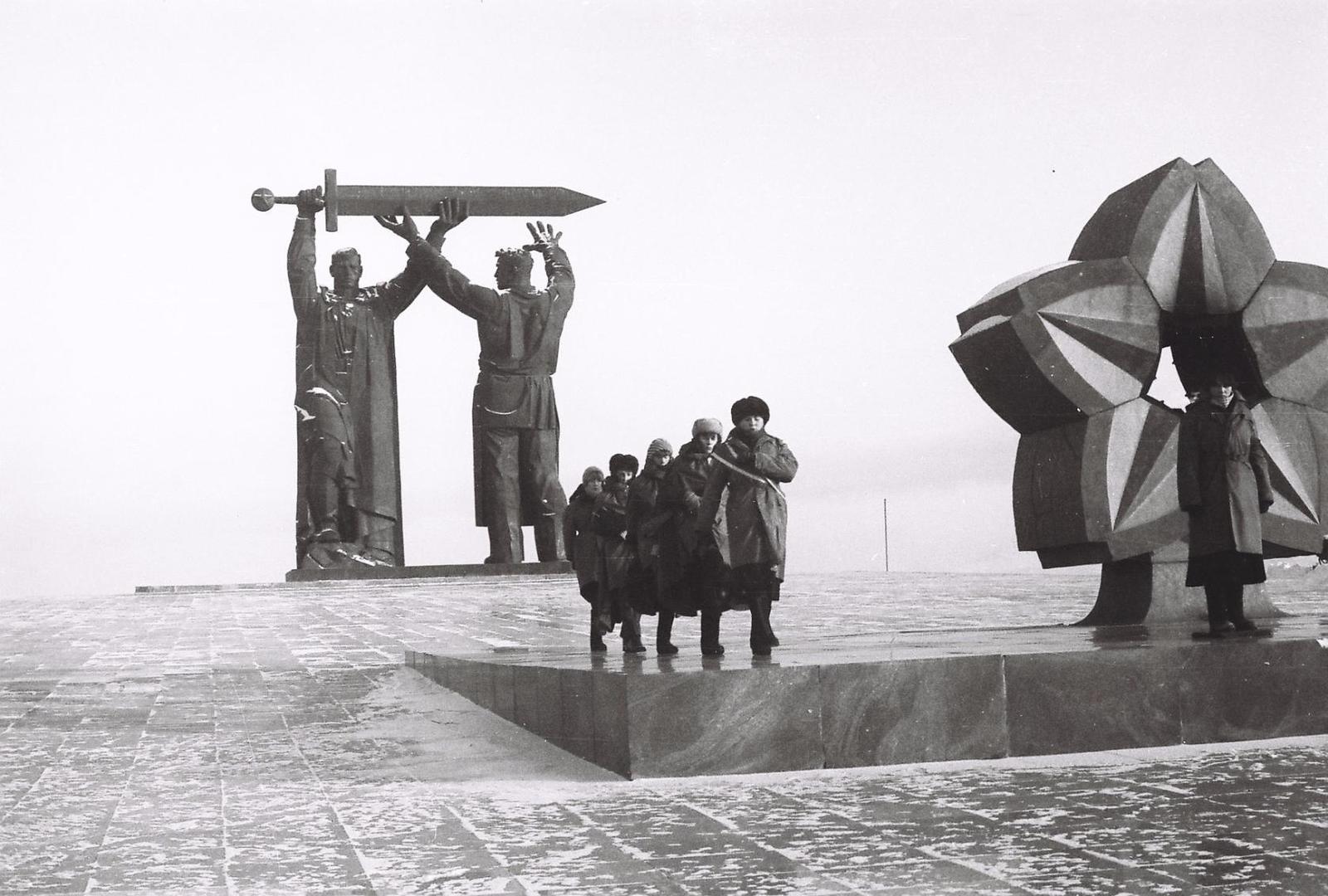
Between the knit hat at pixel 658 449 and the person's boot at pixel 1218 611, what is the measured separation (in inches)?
108

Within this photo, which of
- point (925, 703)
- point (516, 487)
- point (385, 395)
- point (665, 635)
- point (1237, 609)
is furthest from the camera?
point (385, 395)

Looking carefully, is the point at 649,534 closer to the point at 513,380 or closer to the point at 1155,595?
the point at 1155,595

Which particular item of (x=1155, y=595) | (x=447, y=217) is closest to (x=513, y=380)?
(x=447, y=217)

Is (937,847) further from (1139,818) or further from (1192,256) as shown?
(1192,256)

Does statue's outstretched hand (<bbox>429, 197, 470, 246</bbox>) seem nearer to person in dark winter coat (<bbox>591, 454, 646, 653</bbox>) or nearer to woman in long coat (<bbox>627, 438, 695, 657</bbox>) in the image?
person in dark winter coat (<bbox>591, 454, 646, 653</bbox>)

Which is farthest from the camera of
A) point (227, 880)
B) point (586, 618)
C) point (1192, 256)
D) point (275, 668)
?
point (586, 618)

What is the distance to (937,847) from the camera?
4.56m

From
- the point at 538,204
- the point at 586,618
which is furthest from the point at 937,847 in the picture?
the point at 538,204

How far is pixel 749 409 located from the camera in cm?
742

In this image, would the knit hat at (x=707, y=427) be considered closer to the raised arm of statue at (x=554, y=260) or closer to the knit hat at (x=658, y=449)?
the knit hat at (x=658, y=449)

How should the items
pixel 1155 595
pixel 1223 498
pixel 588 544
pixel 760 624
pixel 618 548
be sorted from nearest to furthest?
1. pixel 760 624
2. pixel 1223 498
3. pixel 618 548
4. pixel 588 544
5. pixel 1155 595

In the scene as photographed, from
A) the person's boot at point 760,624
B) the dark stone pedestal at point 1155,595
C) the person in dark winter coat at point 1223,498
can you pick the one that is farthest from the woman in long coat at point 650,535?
the dark stone pedestal at point 1155,595

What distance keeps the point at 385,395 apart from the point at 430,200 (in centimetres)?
319

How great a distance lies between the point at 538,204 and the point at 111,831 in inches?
850
